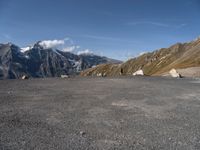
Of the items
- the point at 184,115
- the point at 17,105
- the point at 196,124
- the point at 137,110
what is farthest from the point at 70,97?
the point at 196,124

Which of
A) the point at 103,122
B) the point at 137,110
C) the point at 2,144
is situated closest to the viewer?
the point at 2,144

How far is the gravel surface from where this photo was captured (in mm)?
10555

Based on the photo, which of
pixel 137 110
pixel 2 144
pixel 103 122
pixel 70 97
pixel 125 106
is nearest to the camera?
pixel 2 144

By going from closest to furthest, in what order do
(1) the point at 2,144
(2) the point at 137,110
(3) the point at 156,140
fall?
1. (1) the point at 2,144
2. (3) the point at 156,140
3. (2) the point at 137,110

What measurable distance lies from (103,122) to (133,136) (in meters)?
2.47

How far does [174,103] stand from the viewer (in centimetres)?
1917

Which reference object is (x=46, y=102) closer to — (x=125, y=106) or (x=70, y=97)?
(x=70, y=97)

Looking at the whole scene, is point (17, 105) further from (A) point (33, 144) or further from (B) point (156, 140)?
(B) point (156, 140)

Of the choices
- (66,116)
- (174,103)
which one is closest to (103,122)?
(66,116)

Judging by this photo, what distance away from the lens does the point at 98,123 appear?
44.1ft

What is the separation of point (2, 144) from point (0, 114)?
5137 millimetres

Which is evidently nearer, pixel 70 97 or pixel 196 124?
pixel 196 124

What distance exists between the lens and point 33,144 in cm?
1025

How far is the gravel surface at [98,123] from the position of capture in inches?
416
